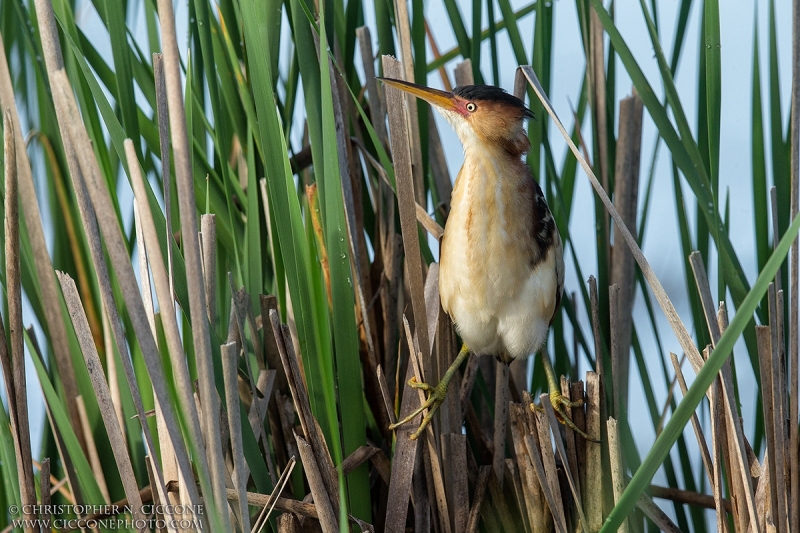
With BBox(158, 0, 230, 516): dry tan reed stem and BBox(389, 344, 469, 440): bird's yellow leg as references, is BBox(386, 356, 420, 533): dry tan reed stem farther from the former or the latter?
BBox(158, 0, 230, 516): dry tan reed stem

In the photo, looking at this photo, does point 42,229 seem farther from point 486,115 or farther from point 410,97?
point 486,115

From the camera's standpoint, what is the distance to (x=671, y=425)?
0.85m

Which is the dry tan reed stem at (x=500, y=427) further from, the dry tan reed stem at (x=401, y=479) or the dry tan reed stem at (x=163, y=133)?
the dry tan reed stem at (x=163, y=133)

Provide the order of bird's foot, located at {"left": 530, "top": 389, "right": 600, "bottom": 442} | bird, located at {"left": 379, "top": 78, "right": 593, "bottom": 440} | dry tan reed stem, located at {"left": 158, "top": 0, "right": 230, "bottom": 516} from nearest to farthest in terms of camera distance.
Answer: dry tan reed stem, located at {"left": 158, "top": 0, "right": 230, "bottom": 516}, bird's foot, located at {"left": 530, "top": 389, "right": 600, "bottom": 442}, bird, located at {"left": 379, "top": 78, "right": 593, "bottom": 440}

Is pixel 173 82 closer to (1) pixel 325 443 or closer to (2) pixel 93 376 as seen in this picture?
(2) pixel 93 376

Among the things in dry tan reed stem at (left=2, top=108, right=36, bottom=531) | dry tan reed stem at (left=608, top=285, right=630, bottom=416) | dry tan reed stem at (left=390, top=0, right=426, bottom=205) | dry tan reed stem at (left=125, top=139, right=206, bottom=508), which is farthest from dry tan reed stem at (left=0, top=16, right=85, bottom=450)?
dry tan reed stem at (left=608, top=285, right=630, bottom=416)

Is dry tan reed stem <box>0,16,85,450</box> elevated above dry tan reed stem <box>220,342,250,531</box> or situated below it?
above

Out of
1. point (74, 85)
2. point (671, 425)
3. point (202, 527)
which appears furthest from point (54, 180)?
point (671, 425)

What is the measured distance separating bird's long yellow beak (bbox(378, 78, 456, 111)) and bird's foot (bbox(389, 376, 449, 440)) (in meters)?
0.44

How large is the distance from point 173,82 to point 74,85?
1.75ft

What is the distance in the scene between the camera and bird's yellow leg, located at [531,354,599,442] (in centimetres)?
125

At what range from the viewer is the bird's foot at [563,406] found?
1216mm

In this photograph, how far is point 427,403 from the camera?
1.20m

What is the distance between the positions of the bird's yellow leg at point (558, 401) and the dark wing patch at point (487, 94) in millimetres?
450
